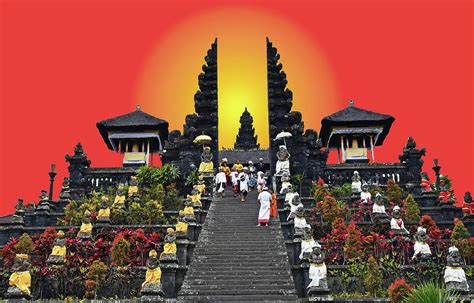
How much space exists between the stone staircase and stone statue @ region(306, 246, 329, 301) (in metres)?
0.55

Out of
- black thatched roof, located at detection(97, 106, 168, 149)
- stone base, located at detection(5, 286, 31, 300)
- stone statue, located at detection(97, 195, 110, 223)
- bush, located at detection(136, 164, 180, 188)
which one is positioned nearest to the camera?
stone base, located at detection(5, 286, 31, 300)

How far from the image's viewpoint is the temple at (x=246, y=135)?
150 ft

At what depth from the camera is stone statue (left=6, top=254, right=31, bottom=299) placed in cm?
1379

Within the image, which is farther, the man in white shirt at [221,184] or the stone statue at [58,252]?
the man in white shirt at [221,184]

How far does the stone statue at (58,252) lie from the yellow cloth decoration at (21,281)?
5.71 feet

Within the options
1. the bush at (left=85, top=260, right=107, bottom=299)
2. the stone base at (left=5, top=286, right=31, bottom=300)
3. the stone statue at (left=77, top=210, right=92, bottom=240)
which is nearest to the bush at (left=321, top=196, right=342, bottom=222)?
the bush at (left=85, top=260, right=107, bottom=299)

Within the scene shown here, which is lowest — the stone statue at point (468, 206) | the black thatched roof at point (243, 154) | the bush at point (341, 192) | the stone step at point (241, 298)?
the stone step at point (241, 298)

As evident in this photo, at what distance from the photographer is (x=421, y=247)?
1566 centimetres

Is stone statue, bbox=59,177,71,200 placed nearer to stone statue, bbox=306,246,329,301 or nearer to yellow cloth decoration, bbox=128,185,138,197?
yellow cloth decoration, bbox=128,185,138,197

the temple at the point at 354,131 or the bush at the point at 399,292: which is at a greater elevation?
the temple at the point at 354,131

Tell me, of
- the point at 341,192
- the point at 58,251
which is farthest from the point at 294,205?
the point at 58,251

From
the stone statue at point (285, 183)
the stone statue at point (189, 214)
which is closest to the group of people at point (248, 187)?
the stone statue at point (285, 183)

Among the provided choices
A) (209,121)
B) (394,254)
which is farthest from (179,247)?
(209,121)

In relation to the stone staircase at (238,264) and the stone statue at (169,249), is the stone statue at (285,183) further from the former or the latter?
the stone statue at (169,249)
